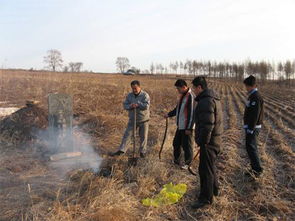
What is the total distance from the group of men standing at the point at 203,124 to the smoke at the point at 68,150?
72cm

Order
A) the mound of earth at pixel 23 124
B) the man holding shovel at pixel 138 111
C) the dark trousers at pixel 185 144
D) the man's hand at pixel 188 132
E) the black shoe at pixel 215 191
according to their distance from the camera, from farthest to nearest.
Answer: the mound of earth at pixel 23 124 → the man holding shovel at pixel 138 111 → the dark trousers at pixel 185 144 → the man's hand at pixel 188 132 → the black shoe at pixel 215 191

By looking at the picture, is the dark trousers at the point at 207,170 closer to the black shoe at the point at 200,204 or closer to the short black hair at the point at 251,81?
the black shoe at the point at 200,204

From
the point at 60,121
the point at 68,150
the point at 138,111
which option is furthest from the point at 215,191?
the point at 60,121

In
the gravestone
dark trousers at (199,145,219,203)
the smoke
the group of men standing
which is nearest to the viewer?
the group of men standing

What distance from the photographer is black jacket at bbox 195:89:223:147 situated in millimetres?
3529

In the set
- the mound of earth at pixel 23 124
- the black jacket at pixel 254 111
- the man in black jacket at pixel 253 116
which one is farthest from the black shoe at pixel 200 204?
the mound of earth at pixel 23 124

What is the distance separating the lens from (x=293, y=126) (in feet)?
33.1

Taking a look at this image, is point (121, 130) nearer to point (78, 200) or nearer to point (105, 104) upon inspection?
point (105, 104)

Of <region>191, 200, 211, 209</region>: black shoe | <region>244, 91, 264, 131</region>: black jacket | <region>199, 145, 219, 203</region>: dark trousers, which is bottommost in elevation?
<region>191, 200, 211, 209</region>: black shoe

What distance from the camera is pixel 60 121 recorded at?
21.1ft

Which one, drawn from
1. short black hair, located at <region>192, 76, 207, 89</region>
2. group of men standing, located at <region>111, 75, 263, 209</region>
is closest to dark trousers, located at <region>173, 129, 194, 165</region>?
group of men standing, located at <region>111, 75, 263, 209</region>

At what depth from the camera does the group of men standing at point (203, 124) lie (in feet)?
11.8

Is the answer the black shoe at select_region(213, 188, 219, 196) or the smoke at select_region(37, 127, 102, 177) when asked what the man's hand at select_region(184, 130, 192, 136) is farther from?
the smoke at select_region(37, 127, 102, 177)

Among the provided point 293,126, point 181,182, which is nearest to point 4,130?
point 181,182
